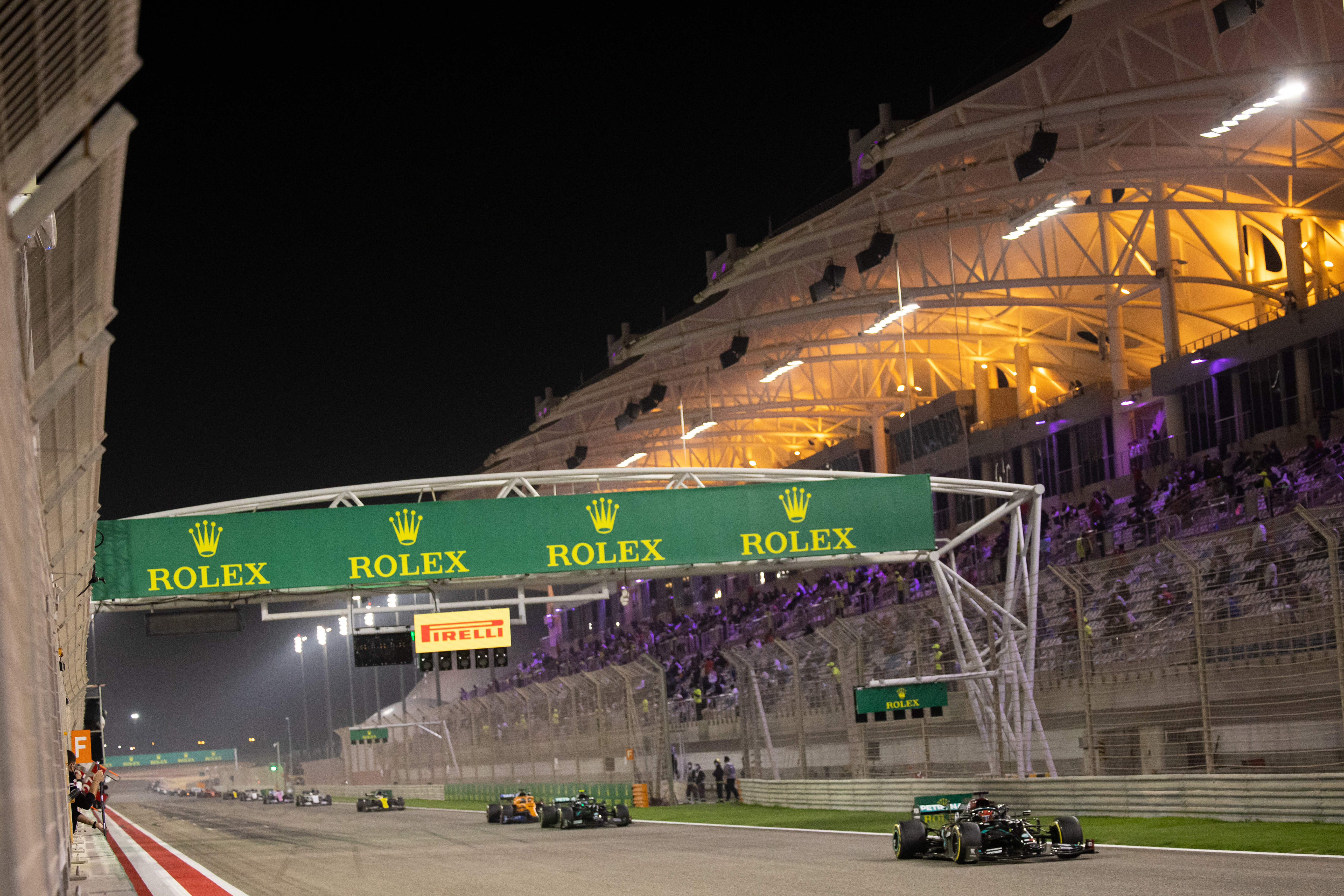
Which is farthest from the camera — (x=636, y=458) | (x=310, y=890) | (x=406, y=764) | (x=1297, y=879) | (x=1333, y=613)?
(x=406, y=764)

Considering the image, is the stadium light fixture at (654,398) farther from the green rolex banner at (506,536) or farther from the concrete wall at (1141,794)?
the concrete wall at (1141,794)

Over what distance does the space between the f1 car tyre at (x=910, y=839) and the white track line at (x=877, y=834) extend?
1841 mm

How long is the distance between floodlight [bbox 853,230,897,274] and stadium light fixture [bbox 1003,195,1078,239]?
273 cm

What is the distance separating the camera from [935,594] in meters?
38.2

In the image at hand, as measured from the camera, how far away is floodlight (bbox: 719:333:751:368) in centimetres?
3819

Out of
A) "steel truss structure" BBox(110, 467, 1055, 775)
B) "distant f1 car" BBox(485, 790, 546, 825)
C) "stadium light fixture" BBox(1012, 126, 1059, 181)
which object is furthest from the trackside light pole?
"stadium light fixture" BBox(1012, 126, 1059, 181)

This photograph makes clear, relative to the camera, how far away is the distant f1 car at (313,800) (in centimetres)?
6053

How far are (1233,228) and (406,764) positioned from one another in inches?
1604

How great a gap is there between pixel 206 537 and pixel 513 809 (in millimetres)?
10297

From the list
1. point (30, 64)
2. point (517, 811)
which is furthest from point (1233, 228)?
point (30, 64)

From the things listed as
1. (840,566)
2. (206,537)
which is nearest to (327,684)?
(206,537)

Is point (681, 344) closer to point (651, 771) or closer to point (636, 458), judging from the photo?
point (651, 771)

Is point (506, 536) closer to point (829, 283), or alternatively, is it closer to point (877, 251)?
point (877, 251)

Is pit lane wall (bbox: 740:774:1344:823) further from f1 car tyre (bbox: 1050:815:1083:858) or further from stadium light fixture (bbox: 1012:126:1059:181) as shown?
stadium light fixture (bbox: 1012:126:1059:181)
